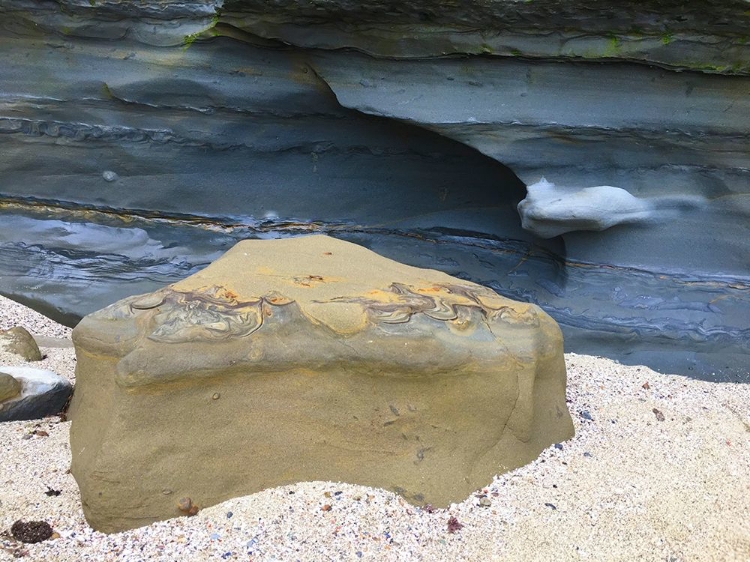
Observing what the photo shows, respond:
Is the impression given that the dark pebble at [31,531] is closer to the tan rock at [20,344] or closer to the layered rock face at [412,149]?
the tan rock at [20,344]

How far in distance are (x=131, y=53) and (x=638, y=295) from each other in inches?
79.8

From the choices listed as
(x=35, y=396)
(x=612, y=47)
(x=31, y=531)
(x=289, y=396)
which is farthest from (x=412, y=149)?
(x=31, y=531)

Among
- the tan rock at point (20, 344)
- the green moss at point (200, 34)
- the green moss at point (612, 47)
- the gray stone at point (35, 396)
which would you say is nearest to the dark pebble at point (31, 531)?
the gray stone at point (35, 396)

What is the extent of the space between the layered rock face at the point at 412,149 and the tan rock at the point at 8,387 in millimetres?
957

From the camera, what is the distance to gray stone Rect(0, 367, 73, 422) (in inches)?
67.6

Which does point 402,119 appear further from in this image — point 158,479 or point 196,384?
point 158,479

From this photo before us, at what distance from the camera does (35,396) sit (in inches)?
68.5

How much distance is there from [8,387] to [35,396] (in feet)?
0.21

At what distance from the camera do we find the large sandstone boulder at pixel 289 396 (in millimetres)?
1397

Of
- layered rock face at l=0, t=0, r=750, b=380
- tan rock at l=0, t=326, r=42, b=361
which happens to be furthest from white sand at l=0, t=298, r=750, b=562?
layered rock face at l=0, t=0, r=750, b=380

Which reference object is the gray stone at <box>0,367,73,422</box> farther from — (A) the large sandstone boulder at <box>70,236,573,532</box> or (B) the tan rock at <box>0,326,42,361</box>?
(B) the tan rock at <box>0,326,42,361</box>

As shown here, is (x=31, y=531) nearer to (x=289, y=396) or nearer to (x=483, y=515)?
(x=289, y=396)

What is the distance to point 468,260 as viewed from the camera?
9.12 feet

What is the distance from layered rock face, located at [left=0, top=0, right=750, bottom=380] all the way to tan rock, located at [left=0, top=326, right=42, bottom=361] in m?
0.49
